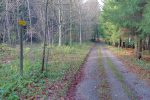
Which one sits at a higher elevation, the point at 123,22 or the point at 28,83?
the point at 123,22

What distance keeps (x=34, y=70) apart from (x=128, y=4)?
10.4 metres

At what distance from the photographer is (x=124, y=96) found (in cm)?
1015

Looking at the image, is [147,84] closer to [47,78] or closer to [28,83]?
[47,78]

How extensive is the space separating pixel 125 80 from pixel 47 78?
14.0 ft

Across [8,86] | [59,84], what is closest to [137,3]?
[59,84]

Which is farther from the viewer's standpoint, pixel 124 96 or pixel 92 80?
pixel 92 80

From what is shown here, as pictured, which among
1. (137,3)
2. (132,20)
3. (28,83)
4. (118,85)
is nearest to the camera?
(28,83)

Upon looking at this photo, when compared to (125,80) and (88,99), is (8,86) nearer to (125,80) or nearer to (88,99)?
(88,99)

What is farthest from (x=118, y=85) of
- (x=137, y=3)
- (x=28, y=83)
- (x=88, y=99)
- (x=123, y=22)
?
(x=123, y=22)

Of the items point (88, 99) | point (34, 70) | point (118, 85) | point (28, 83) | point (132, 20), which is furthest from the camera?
point (132, 20)

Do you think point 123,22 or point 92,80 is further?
point 123,22

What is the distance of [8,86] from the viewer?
10031mm

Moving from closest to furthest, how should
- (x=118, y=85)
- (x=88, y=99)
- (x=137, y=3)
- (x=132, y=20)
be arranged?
1. (x=88, y=99)
2. (x=118, y=85)
3. (x=137, y=3)
4. (x=132, y=20)

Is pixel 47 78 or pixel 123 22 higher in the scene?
pixel 123 22
